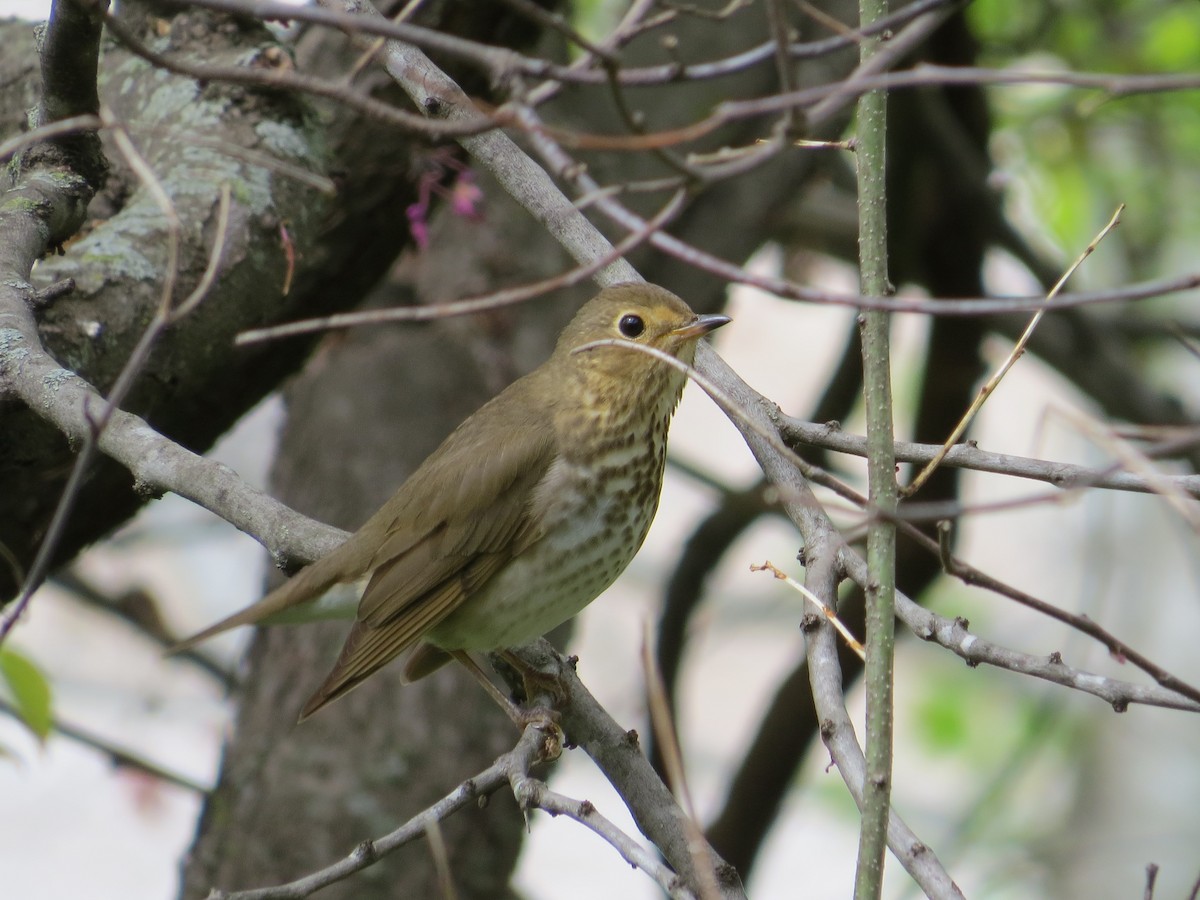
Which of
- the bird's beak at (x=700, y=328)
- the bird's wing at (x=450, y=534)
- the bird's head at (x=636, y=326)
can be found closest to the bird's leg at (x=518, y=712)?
the bird's wing at (x=450, y=534)

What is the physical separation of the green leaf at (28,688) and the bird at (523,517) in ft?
1.90

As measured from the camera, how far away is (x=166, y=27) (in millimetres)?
3928

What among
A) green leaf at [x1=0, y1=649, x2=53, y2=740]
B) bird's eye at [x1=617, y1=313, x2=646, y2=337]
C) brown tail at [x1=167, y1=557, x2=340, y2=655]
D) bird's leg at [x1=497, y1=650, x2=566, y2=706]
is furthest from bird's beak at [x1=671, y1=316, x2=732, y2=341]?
green leaf at [x1=0, y1=649, x2=53, y2=740]

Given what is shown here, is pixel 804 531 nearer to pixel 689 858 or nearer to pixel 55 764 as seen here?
pixel 689 858

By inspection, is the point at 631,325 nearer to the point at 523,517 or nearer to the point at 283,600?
the point at 523,517

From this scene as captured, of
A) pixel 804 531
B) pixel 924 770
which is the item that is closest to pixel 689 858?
pixel 804 531

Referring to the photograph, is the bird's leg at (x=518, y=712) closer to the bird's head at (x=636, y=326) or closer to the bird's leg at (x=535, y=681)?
the bird's leg at (x=535, y=681)

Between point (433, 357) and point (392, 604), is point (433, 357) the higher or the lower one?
the higher one

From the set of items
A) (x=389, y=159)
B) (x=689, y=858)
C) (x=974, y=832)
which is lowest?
(x=689, y=858)

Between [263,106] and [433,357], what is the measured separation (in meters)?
1.82

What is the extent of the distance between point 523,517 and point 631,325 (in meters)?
0.61

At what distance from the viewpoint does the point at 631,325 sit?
3.79 metres

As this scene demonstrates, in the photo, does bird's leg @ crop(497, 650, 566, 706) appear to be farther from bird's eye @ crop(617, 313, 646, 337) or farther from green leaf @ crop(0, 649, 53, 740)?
green leaf @ crop(0, 649, 53, 740)

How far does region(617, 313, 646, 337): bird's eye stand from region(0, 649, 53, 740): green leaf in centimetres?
175
